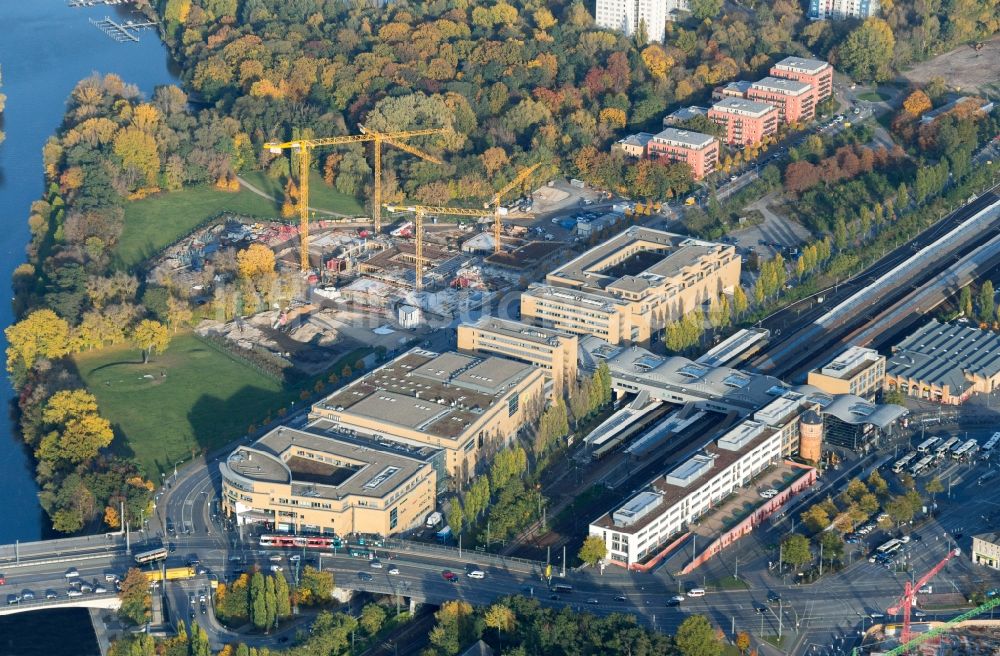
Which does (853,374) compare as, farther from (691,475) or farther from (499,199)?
(499,199)

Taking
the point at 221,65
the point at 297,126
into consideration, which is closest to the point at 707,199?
the point at 297,126

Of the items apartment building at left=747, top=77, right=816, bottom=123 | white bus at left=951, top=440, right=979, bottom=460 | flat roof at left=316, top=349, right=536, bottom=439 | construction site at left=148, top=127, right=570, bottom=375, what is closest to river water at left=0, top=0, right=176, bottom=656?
construction site at left=148, top=127, right=570, bottom=375

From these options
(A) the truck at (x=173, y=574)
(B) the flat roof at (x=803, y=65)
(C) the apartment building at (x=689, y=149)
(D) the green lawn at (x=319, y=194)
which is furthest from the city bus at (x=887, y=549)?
(B) the flat roof at (x=803, y=65)

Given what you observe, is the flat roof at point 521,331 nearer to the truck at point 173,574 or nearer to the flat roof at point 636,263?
the flat roof at point 636,263

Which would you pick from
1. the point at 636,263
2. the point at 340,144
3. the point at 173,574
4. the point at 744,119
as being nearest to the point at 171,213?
the point at 340,144

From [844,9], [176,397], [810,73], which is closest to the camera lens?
[176,397]

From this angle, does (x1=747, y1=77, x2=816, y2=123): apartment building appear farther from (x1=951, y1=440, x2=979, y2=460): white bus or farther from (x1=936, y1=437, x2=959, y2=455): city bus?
(x1=951, y1=440, x2=979, y2=460): white bus

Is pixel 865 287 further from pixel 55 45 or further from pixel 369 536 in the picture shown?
pixel 55 45
